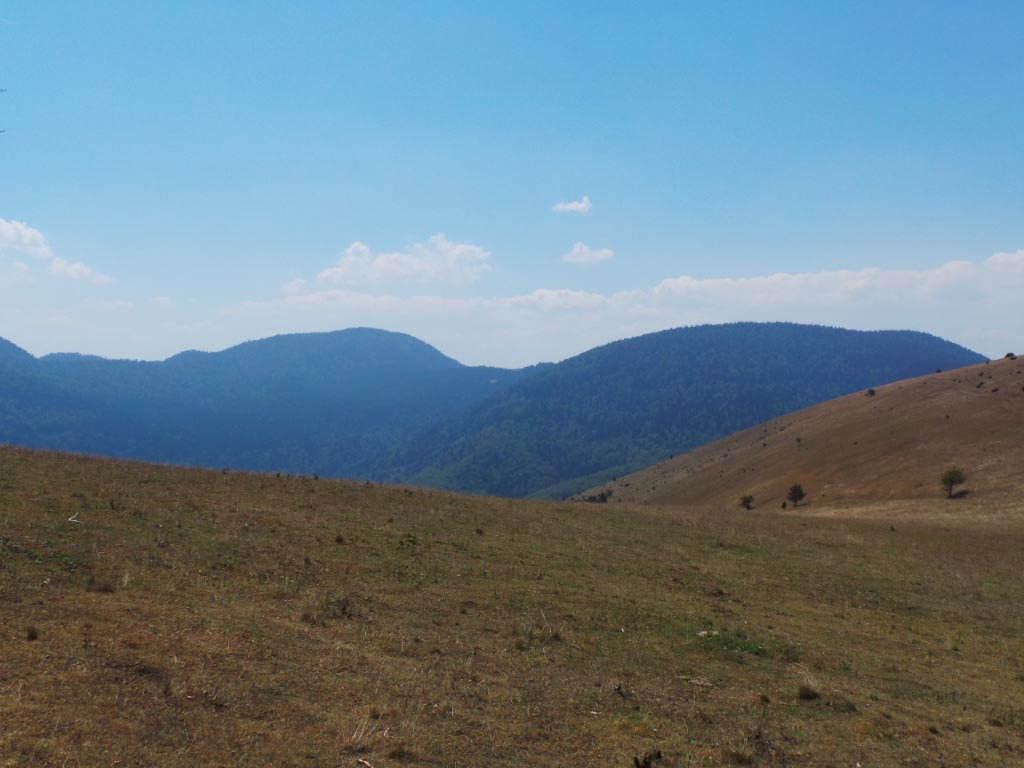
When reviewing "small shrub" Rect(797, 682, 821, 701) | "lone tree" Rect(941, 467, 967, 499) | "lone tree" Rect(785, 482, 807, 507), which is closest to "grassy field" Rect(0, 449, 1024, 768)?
"small shrub" Rect(797, 682, 821, 701)

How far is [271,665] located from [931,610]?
20923mm

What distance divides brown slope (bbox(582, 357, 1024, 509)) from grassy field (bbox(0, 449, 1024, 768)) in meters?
22.8

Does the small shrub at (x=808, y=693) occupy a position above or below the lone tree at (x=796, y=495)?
above

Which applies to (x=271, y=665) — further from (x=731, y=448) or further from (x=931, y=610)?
(x=731, y=448)

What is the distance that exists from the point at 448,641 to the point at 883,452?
55.5 meters

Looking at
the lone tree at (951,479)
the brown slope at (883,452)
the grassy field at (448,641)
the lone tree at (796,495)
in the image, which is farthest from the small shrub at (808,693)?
the lone tree at (796,495)

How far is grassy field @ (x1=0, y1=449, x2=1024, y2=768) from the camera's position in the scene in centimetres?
956

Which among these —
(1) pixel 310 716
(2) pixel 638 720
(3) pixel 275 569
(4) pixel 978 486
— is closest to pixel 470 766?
(1) pixel 310 716

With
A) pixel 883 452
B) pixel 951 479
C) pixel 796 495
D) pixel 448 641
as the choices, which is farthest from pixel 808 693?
pixel 883 452

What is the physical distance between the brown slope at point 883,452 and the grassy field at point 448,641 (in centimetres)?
2279

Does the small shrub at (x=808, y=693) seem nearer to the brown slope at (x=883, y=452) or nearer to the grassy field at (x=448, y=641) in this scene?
the grassy field at (x=448, y=641)

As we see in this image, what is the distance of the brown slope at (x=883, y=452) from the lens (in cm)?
4909

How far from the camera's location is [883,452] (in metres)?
58.4

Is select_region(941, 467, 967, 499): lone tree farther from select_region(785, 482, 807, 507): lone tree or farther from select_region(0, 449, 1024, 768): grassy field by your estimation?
select_region(0, 449, 1024, 768): grassy field
